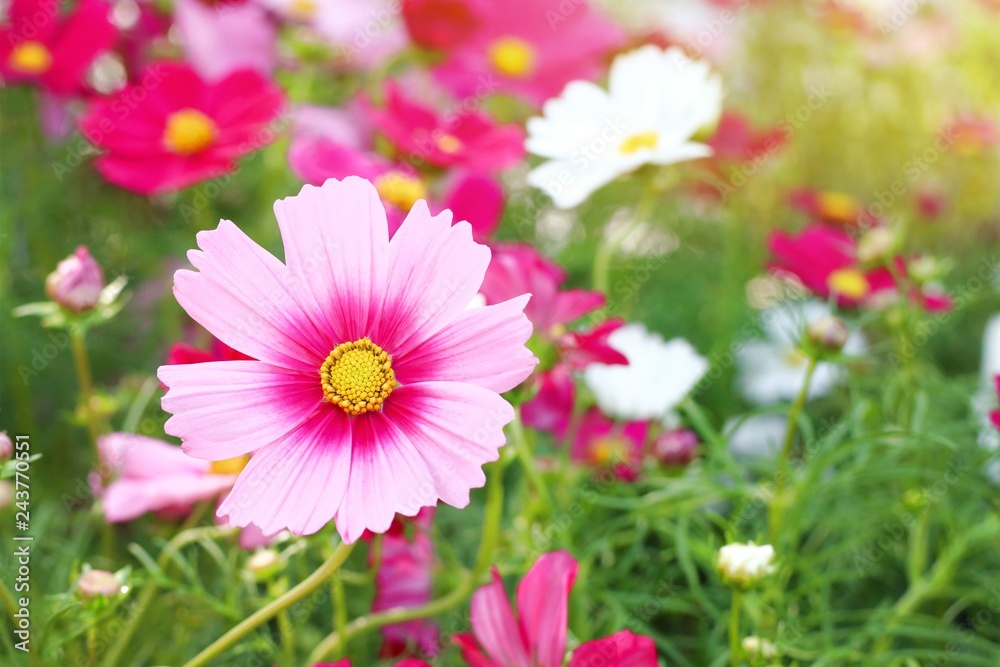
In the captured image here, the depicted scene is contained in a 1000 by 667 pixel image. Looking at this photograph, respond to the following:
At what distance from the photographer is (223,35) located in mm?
933

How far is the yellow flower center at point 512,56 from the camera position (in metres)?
0.93

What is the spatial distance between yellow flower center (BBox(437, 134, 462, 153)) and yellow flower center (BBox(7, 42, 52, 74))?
0.34m

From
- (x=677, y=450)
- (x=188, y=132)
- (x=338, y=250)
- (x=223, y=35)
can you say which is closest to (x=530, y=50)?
(x=223, y=35)

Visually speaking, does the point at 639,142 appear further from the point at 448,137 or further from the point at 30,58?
the point at 30,58

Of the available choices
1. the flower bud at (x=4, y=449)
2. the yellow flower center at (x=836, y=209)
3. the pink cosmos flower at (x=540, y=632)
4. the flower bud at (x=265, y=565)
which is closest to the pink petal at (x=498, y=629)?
the pink cosmos flower at (x=540, y=632)

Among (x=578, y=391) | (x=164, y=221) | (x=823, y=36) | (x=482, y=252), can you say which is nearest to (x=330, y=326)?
(x=482, y=252)

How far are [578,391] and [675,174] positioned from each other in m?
0.17

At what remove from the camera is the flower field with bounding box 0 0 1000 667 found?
35 centimetres

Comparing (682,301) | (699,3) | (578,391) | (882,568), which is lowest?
(882,568)

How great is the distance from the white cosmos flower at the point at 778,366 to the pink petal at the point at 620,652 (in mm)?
498

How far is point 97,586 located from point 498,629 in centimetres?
17

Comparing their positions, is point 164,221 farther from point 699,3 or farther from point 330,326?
point 699,3

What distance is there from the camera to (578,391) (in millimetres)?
618

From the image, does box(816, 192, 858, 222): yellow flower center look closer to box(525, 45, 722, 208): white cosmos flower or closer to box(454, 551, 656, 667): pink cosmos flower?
box(525, 45, 722, 208): white cosmos flower
